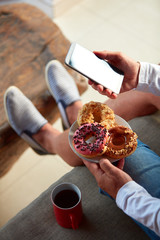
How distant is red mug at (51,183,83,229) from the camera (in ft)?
3.04

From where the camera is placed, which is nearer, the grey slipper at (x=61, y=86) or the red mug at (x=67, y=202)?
the red mug at (x=67, y=202)

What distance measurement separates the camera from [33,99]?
1630 mm

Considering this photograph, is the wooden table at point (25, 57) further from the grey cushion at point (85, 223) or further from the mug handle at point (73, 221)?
the mug handle at point (73, 221)

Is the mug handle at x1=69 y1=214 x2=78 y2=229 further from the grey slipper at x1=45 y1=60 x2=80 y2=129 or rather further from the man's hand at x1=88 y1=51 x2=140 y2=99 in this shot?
Result: the grey slipper at x1=45 y1=60 x2=80 y2=129

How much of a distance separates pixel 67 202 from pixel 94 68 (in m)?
0.52

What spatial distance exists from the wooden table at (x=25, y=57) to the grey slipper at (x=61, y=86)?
0.06 meters

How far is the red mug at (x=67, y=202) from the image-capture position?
0.93 m

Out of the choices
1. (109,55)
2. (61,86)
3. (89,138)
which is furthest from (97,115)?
(61,86)

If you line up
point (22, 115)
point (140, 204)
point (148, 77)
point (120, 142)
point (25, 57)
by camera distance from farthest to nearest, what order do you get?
point (25, 57) < point (22, 115) < point (148, 77) < point (120, 142) < point (140, 204)

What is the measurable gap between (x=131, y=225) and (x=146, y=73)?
618mm

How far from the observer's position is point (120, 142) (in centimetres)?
105

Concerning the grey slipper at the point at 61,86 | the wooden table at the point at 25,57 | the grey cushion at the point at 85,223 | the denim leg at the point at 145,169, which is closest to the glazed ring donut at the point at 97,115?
the denim leg at the point at 145,169

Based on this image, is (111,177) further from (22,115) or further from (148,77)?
(22,115)

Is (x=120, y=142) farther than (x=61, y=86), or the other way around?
(x=61, y=86)
